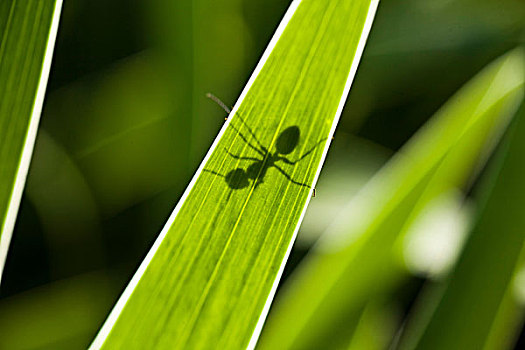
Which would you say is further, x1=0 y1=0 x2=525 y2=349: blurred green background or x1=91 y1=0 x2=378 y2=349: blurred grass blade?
x1=0 y1=0 x2=525 y2=349: blurred green background

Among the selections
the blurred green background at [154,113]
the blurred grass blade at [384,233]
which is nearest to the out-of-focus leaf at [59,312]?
the blurred green background at [154,113]

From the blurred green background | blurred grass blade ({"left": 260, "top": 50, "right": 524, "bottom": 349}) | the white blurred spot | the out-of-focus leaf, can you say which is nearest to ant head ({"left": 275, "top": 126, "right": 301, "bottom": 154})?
blurred grass blade ({"left": 260, "top": 50, "right": 524, "bottom": 349})

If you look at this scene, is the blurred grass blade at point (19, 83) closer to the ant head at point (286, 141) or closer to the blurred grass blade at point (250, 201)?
the blurred grass blade at point (250, 201)

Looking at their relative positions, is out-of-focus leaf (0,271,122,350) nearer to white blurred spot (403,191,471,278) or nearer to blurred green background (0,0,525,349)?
blurred green background (0,0,525,349)

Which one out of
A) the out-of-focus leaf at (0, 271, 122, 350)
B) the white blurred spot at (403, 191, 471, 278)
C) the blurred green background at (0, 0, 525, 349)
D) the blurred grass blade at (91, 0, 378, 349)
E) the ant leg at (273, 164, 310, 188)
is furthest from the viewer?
the blurred green background at (0, 0, 525, 349)

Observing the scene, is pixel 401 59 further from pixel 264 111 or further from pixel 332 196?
pixel 264 111

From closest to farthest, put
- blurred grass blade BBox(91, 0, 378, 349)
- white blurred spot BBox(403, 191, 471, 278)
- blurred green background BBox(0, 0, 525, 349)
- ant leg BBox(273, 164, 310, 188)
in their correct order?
blurred grass blade BBox(91, 0, 378, 349) → ant leg BBox(273, 164, 310, 188) → white blurred spot BBox(403, 191, 471, 278) → blurred green background BBox(0, 0, 525, 349)
